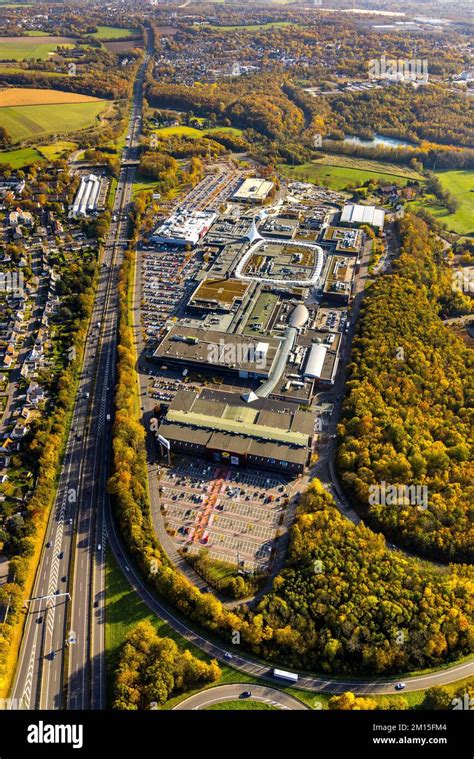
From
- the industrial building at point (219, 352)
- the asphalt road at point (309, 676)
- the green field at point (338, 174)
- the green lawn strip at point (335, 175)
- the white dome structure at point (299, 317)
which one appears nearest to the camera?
the asphalt road at point (309, 676)

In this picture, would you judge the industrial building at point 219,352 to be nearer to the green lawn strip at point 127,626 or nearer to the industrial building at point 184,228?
the green lawn strip at point 127,626

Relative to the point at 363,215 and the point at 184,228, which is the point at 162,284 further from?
the point at 363,215

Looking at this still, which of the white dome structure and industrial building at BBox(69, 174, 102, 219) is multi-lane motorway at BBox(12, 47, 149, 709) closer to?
the white dome structure

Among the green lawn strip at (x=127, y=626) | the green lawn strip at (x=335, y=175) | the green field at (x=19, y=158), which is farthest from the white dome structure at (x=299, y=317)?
the green field at (x=19, y=158)

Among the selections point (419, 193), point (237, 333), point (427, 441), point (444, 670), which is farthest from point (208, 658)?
point (419, 193)

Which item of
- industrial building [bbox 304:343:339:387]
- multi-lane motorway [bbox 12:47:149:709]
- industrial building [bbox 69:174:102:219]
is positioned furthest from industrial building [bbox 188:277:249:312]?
industrial building [bbox 69:174:102:219]

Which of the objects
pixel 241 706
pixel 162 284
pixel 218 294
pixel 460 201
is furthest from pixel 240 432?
pixel 460 201
